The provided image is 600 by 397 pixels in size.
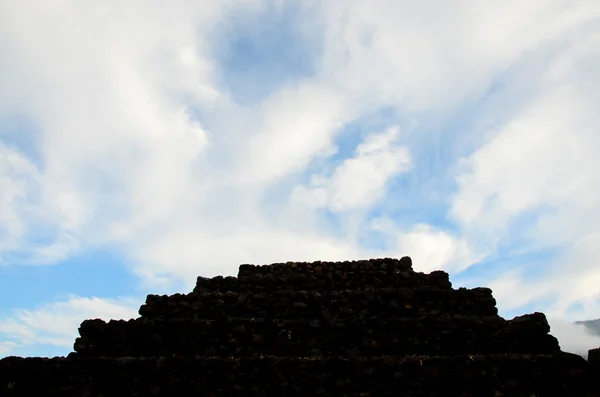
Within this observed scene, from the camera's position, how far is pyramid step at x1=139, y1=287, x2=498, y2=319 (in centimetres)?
983

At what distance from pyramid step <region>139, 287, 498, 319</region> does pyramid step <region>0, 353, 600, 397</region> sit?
209cm

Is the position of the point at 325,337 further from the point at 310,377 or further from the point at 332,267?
the point at 332,267

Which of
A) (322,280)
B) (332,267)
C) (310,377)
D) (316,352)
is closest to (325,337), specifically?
(316,352)

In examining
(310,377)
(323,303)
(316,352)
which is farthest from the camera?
(323,303)

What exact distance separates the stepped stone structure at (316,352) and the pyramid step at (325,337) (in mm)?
20

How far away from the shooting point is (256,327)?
8.79 m

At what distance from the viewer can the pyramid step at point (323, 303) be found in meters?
9.83

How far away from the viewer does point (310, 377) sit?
24.0ft

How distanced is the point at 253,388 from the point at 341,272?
6.89 meters

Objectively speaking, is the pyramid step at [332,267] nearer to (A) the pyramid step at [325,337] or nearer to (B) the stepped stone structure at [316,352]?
(B) the stepped stone structure at [316,352]

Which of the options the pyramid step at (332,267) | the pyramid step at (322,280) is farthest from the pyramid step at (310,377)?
the pyramid step at (332,267)

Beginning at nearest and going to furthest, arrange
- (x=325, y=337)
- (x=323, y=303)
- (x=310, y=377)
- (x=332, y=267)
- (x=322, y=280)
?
1. (x=310, y=377)
2. (x=325, y=337)
3. (x=323, y=303)
4. (x=322, y=280)
5. (x=332, y=267)

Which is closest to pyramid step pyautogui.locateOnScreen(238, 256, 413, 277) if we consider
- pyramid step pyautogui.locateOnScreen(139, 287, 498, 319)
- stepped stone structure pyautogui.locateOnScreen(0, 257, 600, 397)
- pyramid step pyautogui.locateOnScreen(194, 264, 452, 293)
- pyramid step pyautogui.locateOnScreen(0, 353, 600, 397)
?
pyramid step pyautogui.locateOnScreen(194, 264, 452, 293)

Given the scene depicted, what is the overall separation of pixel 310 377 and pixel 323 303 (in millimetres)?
2464
